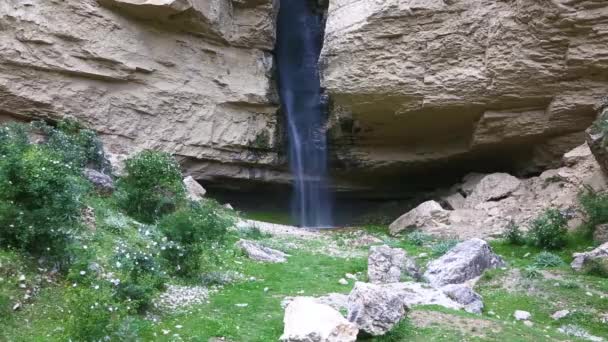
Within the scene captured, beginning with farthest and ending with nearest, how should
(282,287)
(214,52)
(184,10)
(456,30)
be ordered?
(214,52), (184,10), (456,30), (282,287)

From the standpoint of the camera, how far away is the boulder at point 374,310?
8171 millimetres

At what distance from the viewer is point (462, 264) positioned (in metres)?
12.3

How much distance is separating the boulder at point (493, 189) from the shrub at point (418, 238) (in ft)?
12.4

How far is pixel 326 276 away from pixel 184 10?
1341cm

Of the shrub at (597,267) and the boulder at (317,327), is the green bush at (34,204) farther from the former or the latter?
the shrub at (597,267)

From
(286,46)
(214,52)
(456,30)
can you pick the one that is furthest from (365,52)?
(286,46)

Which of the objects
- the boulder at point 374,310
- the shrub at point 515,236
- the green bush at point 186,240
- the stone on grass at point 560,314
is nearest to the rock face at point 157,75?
the shrub at point 515,236

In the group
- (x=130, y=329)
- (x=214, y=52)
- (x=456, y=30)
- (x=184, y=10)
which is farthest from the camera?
(x=214, y=52)

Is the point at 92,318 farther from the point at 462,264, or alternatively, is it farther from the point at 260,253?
the point at 462,264

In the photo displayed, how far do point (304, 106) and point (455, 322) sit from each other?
1937 cm

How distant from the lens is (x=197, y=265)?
1072 cm

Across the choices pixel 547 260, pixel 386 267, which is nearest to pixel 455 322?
pixel 386 267

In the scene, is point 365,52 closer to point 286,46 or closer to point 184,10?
point 184,10

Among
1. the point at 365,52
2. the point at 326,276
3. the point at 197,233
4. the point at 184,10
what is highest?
the point at 184,10
